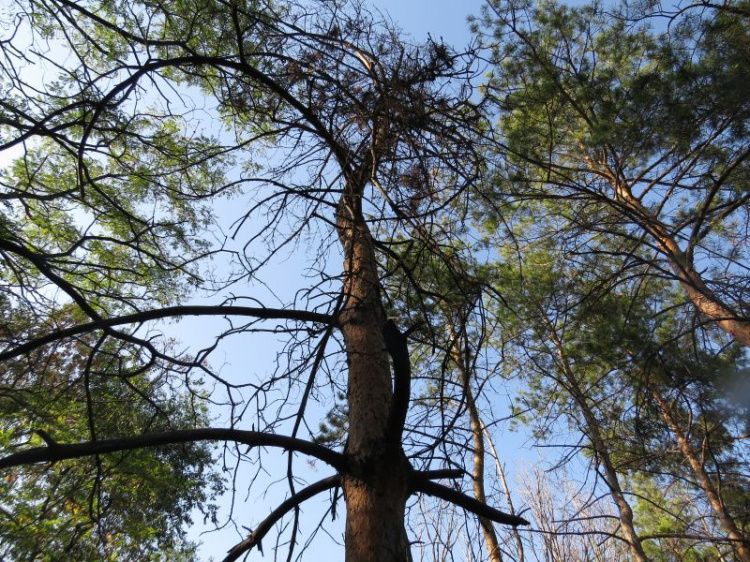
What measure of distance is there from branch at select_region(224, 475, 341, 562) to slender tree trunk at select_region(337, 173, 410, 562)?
11cm

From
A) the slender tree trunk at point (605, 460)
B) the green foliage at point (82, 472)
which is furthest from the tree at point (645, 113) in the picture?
the green foliage at point (82, 472)

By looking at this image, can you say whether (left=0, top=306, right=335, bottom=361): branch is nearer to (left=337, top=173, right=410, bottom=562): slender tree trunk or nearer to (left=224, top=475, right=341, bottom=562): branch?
(left=337, top=173, right=410, bottom=562): slender tree trunk

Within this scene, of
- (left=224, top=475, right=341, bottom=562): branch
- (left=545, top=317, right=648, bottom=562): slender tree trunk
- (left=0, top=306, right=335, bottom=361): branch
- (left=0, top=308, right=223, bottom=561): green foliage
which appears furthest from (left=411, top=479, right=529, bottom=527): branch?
(left=0, top=308, right=223, bottom=561): green foliage

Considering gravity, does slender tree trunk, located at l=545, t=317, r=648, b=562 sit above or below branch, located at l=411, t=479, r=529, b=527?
above

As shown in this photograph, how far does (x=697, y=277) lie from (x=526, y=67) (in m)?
2.83

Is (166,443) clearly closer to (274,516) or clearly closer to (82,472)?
(274,516)

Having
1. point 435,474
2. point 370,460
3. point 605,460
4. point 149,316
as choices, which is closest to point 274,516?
point 370,460

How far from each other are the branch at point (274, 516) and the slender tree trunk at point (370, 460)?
11cm

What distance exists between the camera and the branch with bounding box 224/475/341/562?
1.55 metres

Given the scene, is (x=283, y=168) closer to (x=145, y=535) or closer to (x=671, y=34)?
(x=671, y=34)

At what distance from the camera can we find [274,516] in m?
1.56

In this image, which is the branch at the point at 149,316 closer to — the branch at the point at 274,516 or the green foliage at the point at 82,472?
the branch at the point at 274,516

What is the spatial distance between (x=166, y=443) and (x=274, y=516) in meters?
0.45

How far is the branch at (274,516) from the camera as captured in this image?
1.55 m
